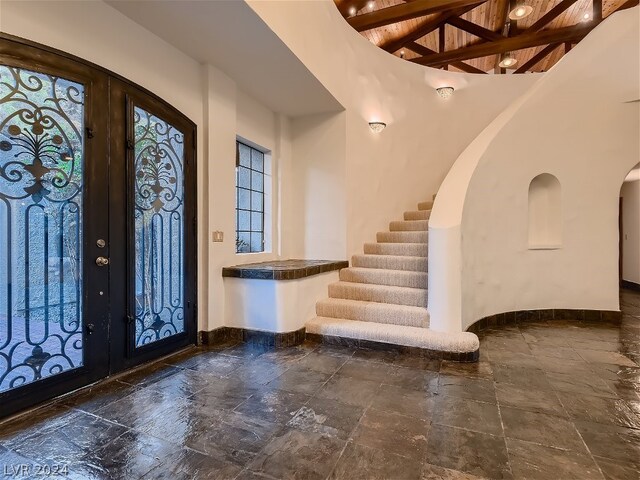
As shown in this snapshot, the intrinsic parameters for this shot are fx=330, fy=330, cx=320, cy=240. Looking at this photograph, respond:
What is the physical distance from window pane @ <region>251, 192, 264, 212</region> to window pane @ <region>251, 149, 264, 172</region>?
1.10 feet

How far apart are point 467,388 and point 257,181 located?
3.35m

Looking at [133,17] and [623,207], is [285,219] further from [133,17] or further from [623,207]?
[623,207]

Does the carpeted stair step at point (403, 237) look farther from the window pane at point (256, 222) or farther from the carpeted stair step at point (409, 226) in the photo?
the window pane at point (256, 222)

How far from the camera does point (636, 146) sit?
4.09 meters

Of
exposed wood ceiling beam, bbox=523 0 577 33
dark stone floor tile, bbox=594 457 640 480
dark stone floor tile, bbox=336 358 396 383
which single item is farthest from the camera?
exposed wood ceiling beam, bbox=523 0 577 33

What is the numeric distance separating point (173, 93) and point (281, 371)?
262 centimetres

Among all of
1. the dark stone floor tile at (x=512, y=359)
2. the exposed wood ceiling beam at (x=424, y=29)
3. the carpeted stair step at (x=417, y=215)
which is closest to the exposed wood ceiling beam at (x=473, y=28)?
the exposed wood ceiling beam at (x=424, y=29)

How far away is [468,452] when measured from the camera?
1.61m

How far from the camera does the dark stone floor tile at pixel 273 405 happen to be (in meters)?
1.94

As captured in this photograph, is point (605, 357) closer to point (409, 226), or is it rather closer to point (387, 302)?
point (387, 302)

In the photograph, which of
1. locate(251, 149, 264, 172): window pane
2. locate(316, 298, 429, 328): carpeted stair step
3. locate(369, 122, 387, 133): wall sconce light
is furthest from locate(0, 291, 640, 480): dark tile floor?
locate(369, 122, 387, 133): wall sconce light

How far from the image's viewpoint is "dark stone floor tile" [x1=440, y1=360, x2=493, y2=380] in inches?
101

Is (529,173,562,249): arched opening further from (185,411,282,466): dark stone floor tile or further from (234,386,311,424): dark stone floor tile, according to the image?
(185,411,282,466): dark stone floor tile

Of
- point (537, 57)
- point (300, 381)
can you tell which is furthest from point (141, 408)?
point (537, 57)
